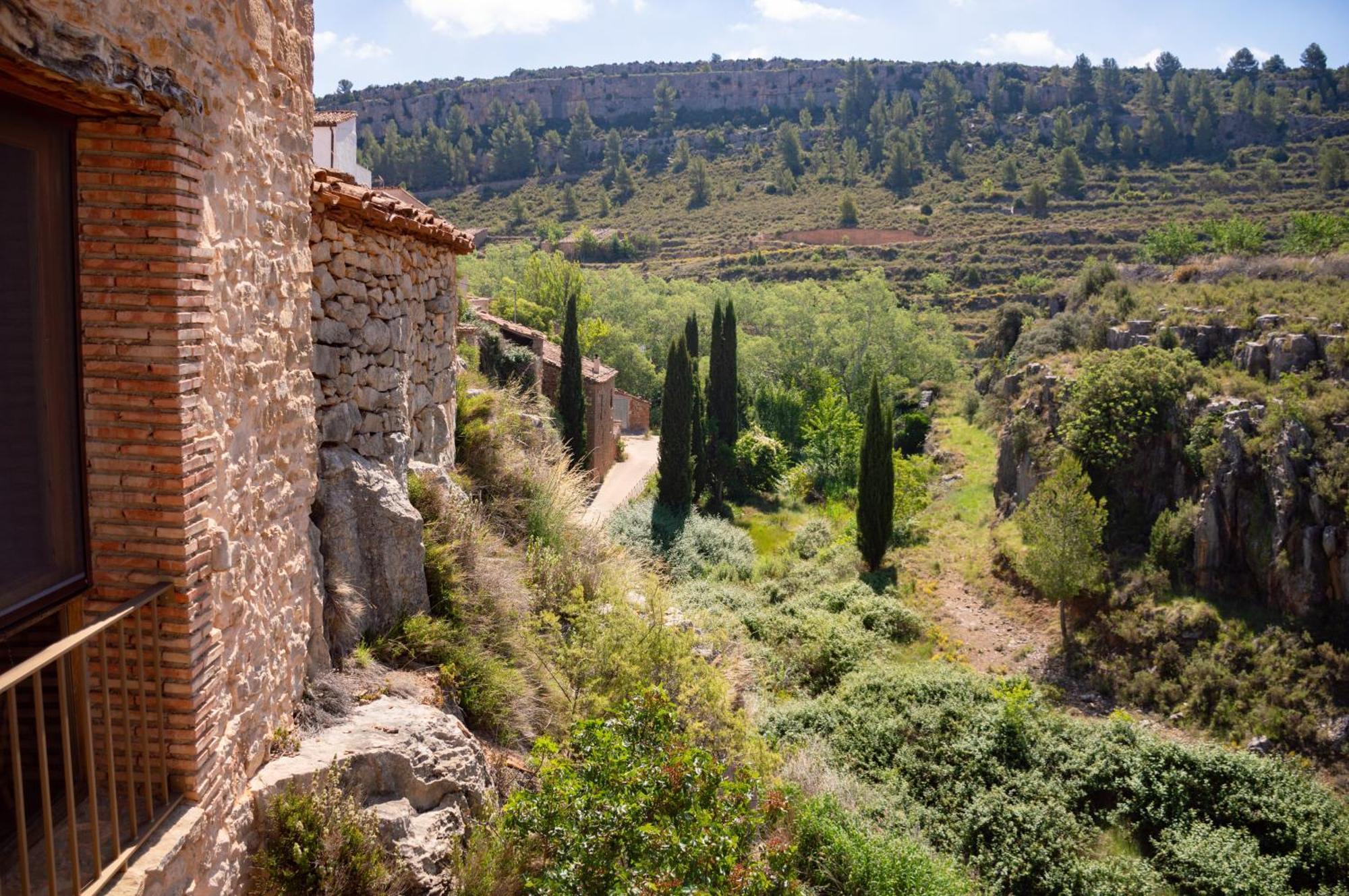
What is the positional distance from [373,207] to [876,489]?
19.0 metres

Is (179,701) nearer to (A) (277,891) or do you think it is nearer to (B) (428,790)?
(A) (277,891)

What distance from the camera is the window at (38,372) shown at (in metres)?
3.11

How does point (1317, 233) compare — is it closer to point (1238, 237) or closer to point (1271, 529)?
point (1238, 237)

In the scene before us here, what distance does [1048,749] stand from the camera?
42.8 feet

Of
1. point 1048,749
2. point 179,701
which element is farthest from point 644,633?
point 1048,749

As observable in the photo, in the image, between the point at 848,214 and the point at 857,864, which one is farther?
the point at 848,214

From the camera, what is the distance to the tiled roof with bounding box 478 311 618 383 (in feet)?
80.4

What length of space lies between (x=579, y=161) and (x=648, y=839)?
9281 centimetres

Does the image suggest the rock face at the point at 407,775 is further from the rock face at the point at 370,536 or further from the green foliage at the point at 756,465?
the green foliage at the point at 756,465

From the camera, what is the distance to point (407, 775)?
191 inches

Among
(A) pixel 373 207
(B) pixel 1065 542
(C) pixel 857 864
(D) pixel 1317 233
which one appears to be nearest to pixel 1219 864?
(C) pixel 857 864

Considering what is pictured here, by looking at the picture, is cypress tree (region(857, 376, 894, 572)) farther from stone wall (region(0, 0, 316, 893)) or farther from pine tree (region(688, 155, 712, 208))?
pine tree (region(688, 155, 712, 208))

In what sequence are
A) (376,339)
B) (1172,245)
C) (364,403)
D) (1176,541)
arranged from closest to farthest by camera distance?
1. (364,403)
2. (376,339)
3. (1176,541)
4. (1172,245)

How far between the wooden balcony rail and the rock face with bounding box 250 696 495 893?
2.50 ft
